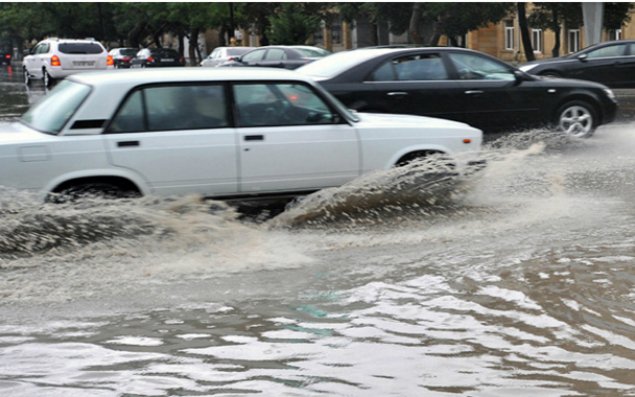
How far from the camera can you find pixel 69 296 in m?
6.09

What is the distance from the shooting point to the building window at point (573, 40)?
4634 cm

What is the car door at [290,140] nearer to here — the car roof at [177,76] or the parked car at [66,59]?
the car roof at [177,76]

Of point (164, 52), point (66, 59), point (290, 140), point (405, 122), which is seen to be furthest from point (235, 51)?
point (290, 140)

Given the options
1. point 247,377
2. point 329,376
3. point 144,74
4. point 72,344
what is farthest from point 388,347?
point 144,74

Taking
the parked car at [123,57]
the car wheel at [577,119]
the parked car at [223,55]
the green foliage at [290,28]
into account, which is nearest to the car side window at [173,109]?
the car wheel at [577,119]

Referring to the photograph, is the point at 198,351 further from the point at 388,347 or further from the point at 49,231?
the point at 49,231

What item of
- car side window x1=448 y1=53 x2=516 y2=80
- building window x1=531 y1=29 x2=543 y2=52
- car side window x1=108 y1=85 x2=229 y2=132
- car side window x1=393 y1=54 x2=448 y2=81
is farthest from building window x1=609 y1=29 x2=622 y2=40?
car side window x1=108 y1=85 x2=229 y2=132

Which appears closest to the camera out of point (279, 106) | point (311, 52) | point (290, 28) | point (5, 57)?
point (279, 106)

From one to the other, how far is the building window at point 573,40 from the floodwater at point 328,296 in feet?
129

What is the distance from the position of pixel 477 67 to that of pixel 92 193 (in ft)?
21.4

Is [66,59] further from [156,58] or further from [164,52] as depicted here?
[164,52]

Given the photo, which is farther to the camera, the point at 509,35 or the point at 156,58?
the point at 509,35

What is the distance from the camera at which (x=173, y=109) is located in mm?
7828

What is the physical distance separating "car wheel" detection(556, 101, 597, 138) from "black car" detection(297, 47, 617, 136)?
24cm
